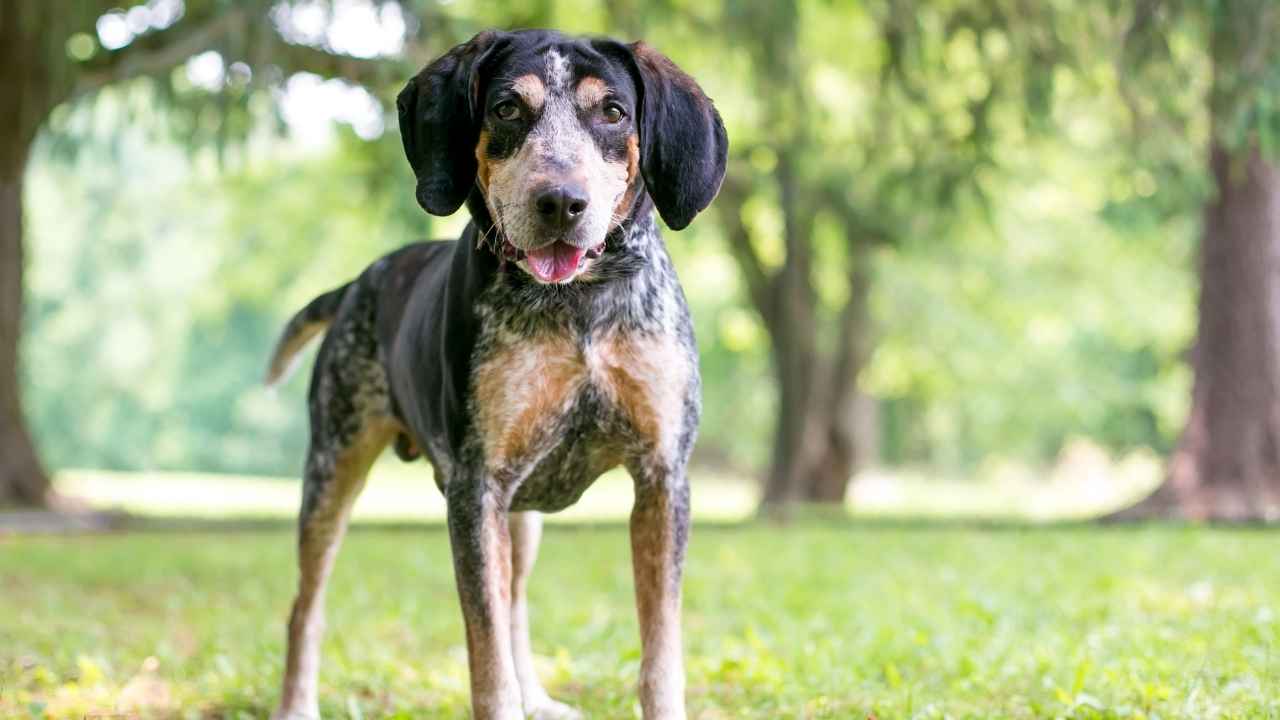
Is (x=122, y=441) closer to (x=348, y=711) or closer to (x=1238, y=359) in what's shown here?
(x=1238, y=359)

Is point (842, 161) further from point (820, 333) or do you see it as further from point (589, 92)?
point (589, 92)

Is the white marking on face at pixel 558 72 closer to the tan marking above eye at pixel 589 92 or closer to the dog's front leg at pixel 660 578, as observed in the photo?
the tan marking above eye at pixel 589 92

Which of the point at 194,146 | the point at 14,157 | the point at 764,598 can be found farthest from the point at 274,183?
the point at 764,598

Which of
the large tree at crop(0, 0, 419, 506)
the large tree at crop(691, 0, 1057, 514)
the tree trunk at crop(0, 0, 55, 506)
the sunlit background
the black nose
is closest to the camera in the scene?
the black nose

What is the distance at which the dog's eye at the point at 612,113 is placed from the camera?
3854mm

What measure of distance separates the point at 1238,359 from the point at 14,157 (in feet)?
42.8

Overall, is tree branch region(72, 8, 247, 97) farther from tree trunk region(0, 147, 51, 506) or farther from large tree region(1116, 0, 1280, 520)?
large tree region(1116, 0, 1280, 520)

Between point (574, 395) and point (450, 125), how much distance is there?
81cm

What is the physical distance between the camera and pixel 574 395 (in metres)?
4.01

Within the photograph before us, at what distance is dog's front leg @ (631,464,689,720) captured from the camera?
4.09 meters

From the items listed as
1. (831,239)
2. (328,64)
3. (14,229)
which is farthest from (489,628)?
(831,239)

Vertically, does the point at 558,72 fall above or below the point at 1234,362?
above

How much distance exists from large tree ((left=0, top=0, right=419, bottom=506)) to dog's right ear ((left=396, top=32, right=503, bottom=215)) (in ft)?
23.6

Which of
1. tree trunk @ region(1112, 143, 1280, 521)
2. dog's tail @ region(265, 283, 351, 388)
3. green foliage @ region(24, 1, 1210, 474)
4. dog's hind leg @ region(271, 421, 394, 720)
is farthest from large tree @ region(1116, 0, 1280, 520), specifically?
dog's hind leg @ region(271, 421, 394, 720)
